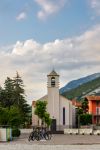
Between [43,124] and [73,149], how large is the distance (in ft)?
181

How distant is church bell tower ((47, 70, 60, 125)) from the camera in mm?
85963

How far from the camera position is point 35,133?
45.0 metres

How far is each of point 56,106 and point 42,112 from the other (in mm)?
5502

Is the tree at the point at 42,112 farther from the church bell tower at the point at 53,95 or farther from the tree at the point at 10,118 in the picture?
the tree at the point at 10,118

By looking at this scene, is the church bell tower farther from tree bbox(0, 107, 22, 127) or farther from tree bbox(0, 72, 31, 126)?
tree bbox(0, 107, 22, 127)

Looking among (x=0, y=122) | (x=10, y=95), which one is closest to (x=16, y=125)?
(x=0, y=122)

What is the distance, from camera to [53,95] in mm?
86250

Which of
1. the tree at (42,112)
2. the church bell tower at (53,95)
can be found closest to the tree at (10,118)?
the tree at (42,112)

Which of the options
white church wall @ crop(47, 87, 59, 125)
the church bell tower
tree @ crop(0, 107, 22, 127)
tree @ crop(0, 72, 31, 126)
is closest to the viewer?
tree @ crop(0, 107, 22, 127)

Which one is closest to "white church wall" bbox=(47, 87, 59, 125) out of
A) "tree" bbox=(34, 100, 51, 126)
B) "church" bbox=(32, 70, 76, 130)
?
"church" bbox=(32, 70, 76, 130)

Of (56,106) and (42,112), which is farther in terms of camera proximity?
(56,106)

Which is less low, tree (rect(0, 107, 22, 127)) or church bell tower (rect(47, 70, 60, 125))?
church bell tower (rect(47, 70, 60, 125))

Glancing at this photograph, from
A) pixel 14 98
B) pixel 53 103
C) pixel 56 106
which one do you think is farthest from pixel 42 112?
pixel 14 98

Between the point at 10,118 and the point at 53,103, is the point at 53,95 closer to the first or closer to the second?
the point at 53,103
